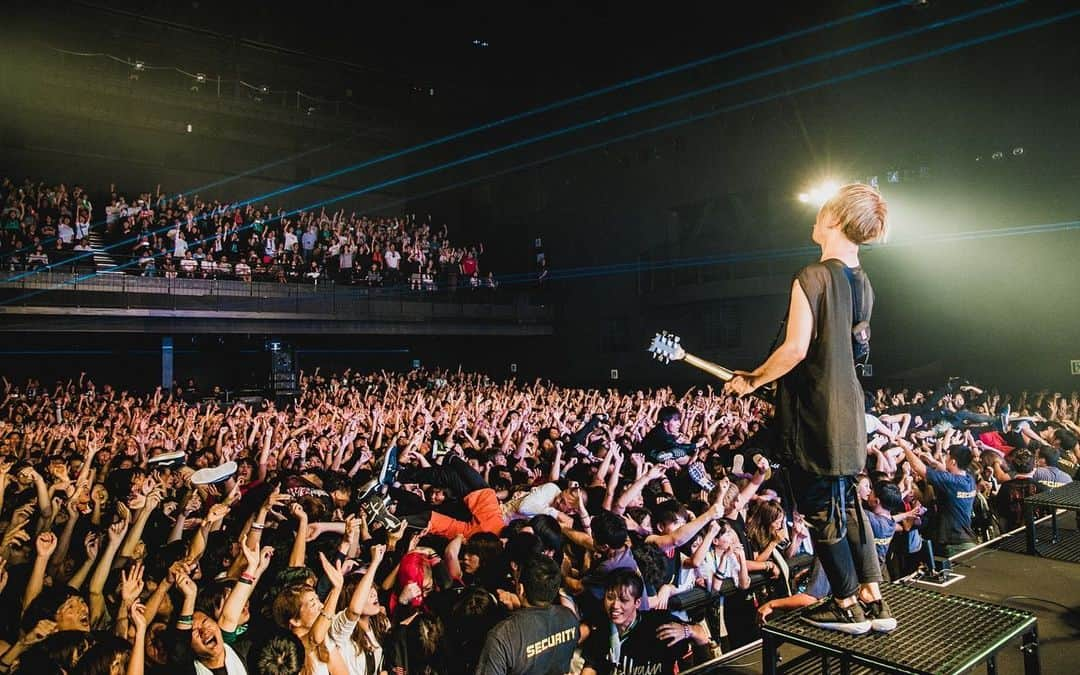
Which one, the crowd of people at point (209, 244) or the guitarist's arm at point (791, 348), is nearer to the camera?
the guitarist's arm at point (791, 348)

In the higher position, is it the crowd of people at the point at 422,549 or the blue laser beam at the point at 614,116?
the blue laser beam at the point at 614,116

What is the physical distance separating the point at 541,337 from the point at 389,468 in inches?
658

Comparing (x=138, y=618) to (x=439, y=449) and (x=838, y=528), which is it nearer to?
(x=838, y=528)

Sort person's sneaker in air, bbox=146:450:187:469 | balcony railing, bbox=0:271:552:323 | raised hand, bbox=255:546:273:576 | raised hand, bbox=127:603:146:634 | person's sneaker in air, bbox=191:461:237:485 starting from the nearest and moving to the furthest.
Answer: raised hand, bbox=127:603:146:634 < raised hand, bbox=255:546:273:576 < person's sneaker in air, bbox=191:461:237:485 < person's sneaker in air, bbox=146:450:187:469 < balcony railing, bbox=0:271:552:323

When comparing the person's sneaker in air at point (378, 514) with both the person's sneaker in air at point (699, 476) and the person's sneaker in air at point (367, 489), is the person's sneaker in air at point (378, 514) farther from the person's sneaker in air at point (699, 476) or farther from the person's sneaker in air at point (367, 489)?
the person's sneaker in air at point (699, 476)

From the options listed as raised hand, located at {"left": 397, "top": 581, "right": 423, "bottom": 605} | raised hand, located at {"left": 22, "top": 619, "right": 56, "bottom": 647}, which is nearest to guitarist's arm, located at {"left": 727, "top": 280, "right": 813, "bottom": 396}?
raised hand, located at {"left": 397, "top": 581, "right": 423, "bottom": 605}

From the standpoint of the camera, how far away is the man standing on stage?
1969mm

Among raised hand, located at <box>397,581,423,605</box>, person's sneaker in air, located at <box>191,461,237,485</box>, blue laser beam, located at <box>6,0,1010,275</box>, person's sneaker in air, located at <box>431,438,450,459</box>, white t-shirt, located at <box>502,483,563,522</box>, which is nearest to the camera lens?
raised hand, located at <box>397,581,423,605</box>

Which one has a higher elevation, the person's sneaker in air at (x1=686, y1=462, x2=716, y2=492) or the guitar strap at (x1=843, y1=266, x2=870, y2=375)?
the guitar strap at (x1=843, y1=266, x2=870, y2=375)

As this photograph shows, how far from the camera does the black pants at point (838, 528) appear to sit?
6.67 ft

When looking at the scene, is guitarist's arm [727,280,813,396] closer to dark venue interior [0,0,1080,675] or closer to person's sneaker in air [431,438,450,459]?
dark venue interior [0,0,1080,675]

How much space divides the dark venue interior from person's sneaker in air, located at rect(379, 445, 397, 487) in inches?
2.2

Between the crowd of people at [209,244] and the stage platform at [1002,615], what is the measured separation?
→ 14.5 meters

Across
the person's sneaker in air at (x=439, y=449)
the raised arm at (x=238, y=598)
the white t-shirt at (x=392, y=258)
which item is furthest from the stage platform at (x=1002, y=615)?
the white t-shirt at (x=392, y=258)
